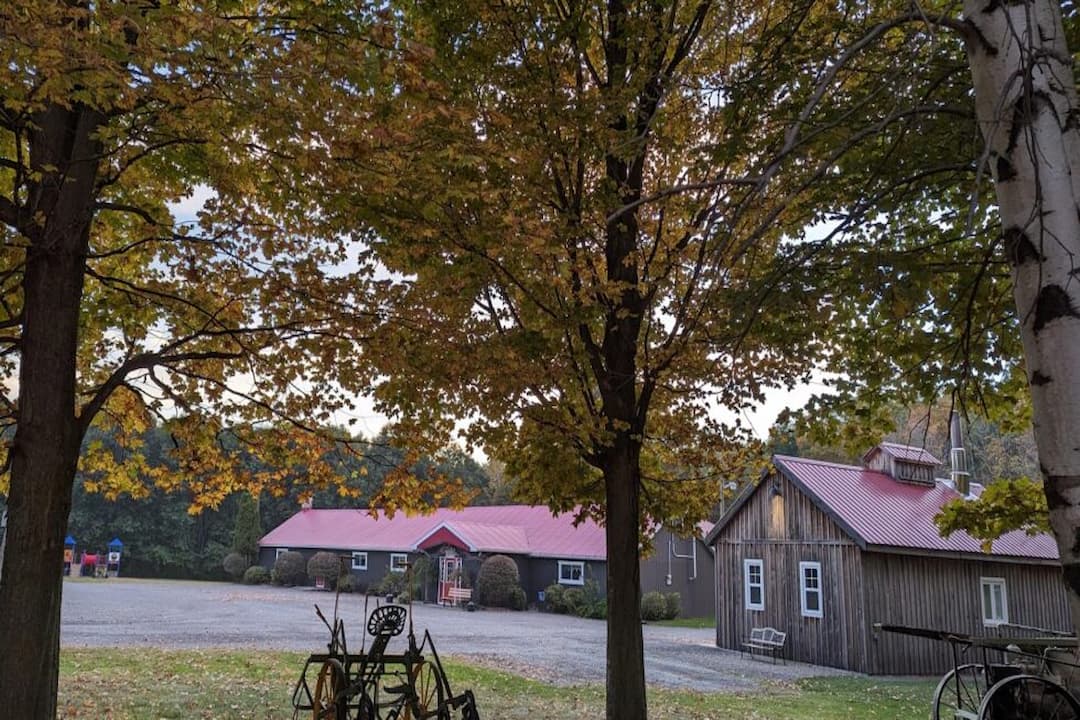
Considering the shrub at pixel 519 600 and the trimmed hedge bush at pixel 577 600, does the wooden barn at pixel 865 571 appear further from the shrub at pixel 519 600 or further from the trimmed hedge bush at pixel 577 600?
the shrub at pixel 519 600

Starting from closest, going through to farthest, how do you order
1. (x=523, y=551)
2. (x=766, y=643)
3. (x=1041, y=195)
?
(x=1041, y=195) < (x=766, y=643) < (x=523, y=551)

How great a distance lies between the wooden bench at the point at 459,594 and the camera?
114 ft

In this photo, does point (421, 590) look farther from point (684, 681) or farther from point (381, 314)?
point (381, 314)

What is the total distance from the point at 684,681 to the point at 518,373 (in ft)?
35.7

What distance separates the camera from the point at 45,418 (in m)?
6.36

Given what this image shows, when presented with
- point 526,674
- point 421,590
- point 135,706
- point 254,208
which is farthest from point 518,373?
point 421,590

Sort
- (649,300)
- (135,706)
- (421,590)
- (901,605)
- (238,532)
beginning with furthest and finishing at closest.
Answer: (238,532)
(421,590)
(901,605)
(135,706)
(649,300)

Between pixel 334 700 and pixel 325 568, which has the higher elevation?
pixel 334 700

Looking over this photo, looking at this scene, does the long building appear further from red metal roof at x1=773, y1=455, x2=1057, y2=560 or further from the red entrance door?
red metal roof at x1=773, y1=455, x2=1057, y2=560

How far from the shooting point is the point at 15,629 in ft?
19.7

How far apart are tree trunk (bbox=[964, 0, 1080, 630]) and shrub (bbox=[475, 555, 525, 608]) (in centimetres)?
3297

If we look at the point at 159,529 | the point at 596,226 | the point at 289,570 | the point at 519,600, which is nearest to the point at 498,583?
the point at 519,600

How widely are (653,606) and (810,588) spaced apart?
37.1 ft

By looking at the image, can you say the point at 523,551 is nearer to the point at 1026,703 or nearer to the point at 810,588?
the point at 810,588
